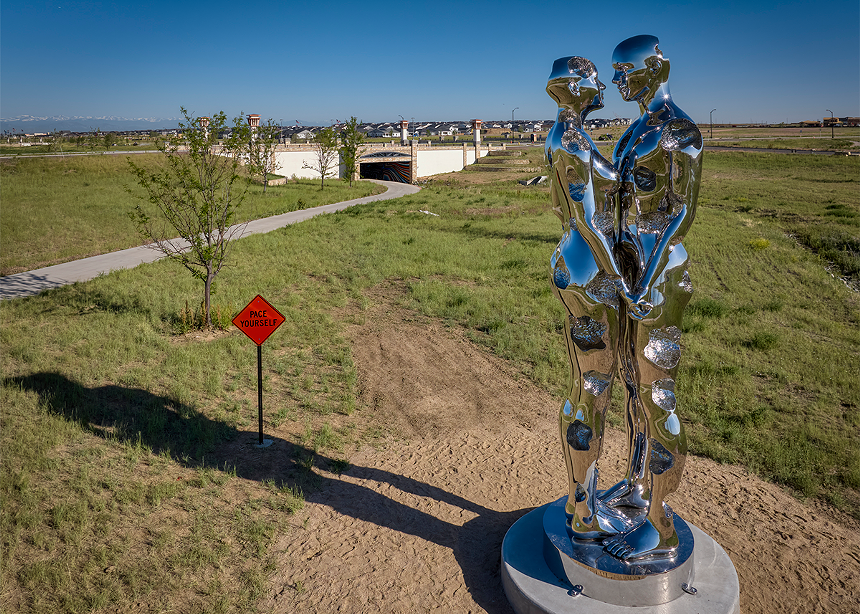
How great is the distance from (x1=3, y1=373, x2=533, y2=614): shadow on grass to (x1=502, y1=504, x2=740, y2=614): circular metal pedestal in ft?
1.01

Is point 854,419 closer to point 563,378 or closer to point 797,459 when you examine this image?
point 797,459

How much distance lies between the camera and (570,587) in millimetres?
4633

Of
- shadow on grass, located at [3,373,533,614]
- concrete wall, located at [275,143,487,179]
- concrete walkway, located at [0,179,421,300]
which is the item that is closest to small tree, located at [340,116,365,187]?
concrete wall, located at [275,143,487,179]

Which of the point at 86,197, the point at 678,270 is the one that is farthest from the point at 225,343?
the point at 86,197

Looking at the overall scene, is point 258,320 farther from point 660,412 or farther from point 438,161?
point 438,161

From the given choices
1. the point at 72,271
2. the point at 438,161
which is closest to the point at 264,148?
the point at 438,161

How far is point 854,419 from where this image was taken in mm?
8094

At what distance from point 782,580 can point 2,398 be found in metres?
9.34

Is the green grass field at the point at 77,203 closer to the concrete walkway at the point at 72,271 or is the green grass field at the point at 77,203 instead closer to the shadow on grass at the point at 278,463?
the concrete walkway at the point at 72,271

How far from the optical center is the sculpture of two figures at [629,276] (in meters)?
4.24

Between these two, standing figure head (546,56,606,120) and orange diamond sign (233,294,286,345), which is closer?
standing figure head (546,56,606,120)

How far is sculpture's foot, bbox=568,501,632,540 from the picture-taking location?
4.78 metres

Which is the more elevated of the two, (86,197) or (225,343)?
(86,197)

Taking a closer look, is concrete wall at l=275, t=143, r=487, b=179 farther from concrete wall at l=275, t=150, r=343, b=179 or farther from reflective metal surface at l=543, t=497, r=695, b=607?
reflective metal surface at l=543, t=497, r=695, b=607
